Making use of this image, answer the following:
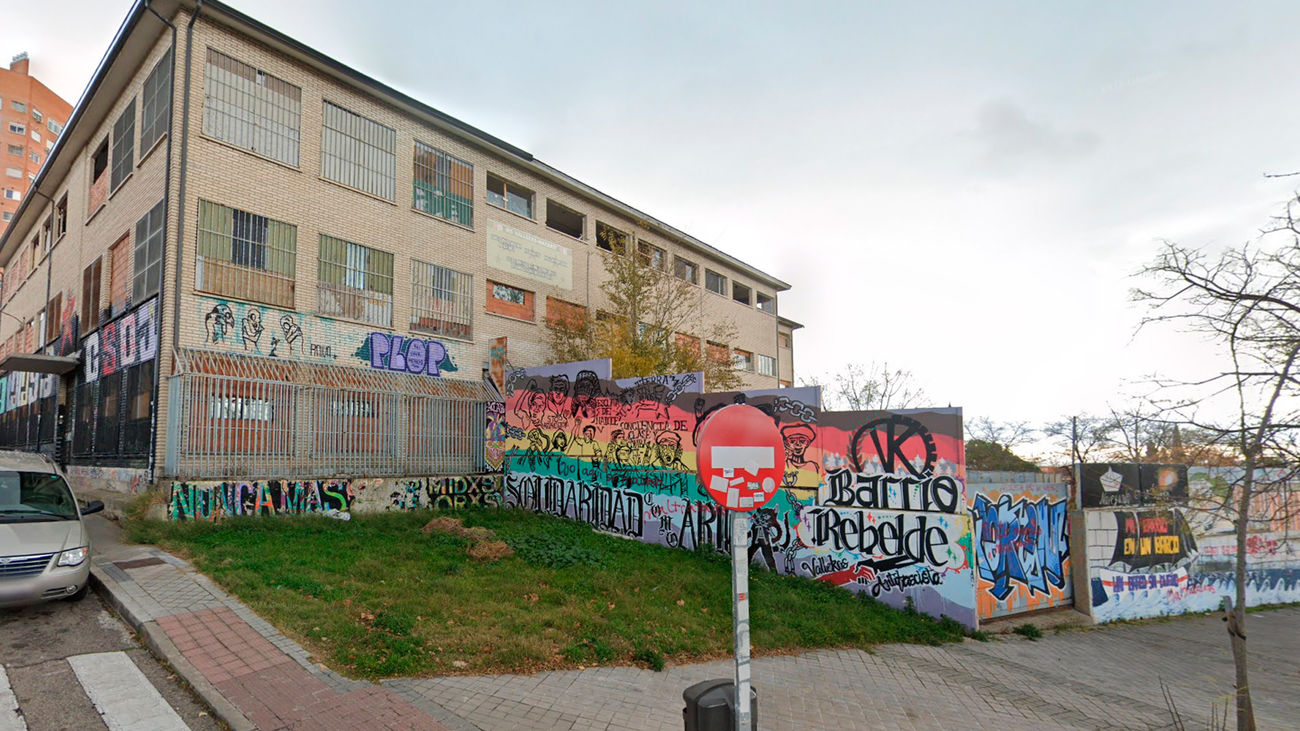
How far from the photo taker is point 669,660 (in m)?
6.76

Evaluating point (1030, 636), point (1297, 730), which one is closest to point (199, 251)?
point (1030, 636)

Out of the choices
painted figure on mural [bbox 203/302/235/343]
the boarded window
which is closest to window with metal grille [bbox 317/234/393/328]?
painted figure on mural [bbox 203/302/235/343]

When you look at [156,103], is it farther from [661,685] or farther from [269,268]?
[661,685]

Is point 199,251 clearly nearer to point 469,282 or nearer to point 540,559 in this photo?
point 469,282

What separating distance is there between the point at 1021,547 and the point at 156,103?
19870mm

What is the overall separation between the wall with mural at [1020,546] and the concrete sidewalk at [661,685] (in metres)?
0.81

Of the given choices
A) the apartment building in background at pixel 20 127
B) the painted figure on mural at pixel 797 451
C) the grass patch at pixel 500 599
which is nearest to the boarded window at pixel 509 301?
the grass patch at pixel 500 599

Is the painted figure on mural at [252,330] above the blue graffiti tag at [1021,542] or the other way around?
above

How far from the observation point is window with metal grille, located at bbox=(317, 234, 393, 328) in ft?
50.5

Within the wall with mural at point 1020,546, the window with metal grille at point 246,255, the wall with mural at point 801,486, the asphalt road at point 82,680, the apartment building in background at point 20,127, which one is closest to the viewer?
the asphalt road at point 82,680

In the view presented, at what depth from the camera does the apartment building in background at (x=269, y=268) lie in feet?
42.2

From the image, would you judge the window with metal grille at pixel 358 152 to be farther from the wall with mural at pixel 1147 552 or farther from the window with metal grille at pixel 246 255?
the wall with mural at pixel 1147 552

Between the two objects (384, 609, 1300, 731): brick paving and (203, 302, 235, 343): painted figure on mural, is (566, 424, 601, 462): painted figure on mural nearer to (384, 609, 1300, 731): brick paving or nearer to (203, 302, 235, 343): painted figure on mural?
(384, 609, 1300, 731): brick paving

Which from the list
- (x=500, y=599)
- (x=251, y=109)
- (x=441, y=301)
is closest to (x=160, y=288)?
(x=251, y=109)
